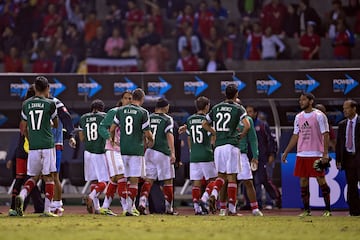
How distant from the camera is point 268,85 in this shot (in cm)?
2373

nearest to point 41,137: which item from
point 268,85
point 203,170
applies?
point 203,170

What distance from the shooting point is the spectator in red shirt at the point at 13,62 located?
31.5 meters

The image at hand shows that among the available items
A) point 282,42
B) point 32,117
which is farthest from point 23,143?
point 282,42

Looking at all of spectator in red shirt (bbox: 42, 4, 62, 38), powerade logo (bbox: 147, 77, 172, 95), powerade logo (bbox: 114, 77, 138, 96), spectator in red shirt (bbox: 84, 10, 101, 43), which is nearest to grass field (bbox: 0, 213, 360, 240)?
powerade logo (bbox: 147, 77, 172, 95)

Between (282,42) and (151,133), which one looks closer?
(151,133)

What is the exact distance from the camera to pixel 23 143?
18.8 metres

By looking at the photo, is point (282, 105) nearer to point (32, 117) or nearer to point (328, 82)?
point (328, 82)

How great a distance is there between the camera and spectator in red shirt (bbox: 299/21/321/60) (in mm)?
29078

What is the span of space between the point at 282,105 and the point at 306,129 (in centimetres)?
629

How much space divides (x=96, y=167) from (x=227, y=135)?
302cm

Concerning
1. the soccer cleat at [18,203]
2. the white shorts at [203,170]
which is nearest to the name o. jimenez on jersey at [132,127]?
the white shorts at [203,170]

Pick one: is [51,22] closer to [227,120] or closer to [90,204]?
[90,204]

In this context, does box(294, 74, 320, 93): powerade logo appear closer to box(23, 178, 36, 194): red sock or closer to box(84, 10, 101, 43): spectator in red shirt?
box(23, 178, 36, 194): red sock

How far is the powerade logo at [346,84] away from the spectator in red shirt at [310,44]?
5.87 m
